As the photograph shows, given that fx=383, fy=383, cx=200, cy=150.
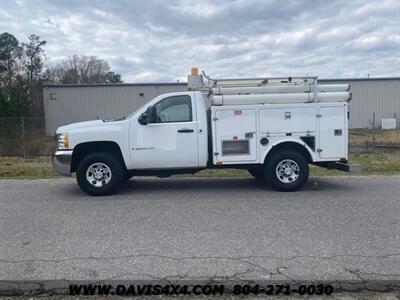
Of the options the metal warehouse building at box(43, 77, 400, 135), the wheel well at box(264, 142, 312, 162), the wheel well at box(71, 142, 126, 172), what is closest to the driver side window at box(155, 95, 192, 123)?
the wheel well at box(71, 142, 126, 172)

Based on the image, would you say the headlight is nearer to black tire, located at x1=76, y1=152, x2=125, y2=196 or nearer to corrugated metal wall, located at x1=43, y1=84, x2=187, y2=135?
black tire, located at x1=76, y1=152, x2=125, y2=196

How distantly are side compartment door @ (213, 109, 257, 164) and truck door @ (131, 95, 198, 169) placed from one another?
482mm

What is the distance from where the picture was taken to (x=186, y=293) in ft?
12.4

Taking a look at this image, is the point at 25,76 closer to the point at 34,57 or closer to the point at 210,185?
the point at 34,57

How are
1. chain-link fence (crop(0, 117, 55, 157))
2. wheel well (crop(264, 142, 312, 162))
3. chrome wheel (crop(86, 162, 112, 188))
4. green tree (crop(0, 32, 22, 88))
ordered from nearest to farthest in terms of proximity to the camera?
chrome wheel (crop(86, 162, 112, 188))
wheel well (crop(264, 142, 312, 162))
chain-link fence (crop(0, 117, 55, 157))
green tree (crop(0, 32, 22, 88))

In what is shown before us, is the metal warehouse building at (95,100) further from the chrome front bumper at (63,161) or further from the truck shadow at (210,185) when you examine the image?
the chrome front bumper at (63,161)

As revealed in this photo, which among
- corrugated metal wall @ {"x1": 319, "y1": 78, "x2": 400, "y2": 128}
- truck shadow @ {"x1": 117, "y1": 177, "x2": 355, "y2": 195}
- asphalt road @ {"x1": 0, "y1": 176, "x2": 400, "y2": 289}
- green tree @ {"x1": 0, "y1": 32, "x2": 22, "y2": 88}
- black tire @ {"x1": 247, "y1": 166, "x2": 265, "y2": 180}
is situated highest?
green tree @ {"x1": 0, "y1": 32, "x2": 22, "y2": 88}

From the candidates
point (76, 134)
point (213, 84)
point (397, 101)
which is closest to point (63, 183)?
point (76, 134)

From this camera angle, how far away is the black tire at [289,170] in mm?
8391

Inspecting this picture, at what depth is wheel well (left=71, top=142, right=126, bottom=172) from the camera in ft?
27.3

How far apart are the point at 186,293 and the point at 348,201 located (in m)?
4.83

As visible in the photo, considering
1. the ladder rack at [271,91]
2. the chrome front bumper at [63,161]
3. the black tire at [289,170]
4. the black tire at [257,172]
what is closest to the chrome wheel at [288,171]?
the black tire at [289,170]

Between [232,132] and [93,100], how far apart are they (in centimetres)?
2490

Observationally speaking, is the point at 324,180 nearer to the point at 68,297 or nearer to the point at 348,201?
the point at 348,201
